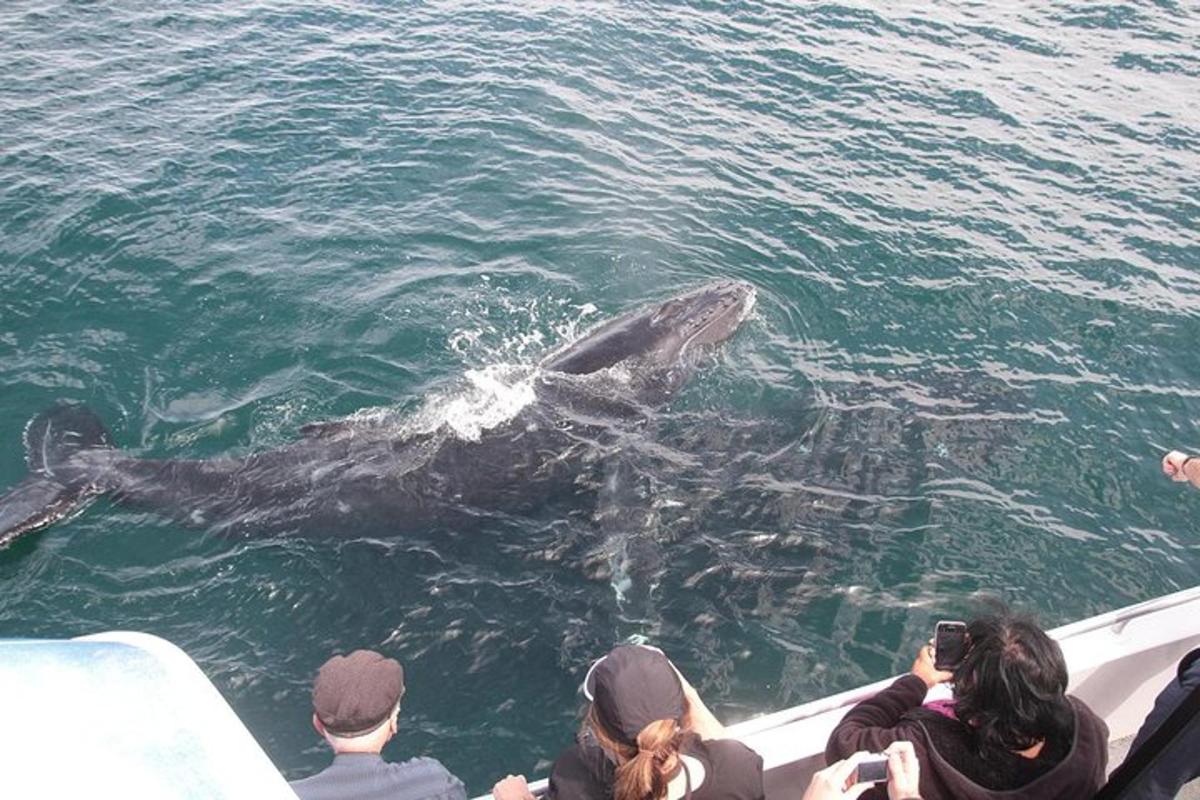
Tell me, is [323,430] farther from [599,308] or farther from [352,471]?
[599,308]

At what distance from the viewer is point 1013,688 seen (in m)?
4.39

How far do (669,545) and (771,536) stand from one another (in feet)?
4.28

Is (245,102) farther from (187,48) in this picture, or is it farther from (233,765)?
(233,765)

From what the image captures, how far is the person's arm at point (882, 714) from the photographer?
16.4 ft

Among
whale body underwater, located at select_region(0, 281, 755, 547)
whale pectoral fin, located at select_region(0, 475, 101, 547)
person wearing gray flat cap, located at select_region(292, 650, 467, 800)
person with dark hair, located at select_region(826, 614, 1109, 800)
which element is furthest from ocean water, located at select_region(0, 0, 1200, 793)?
person with dark hair, located at select_region(826, 614, 1109, 800)

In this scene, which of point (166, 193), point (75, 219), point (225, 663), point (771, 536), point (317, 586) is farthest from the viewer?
point (166, 193)

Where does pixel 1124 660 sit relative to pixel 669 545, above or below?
above

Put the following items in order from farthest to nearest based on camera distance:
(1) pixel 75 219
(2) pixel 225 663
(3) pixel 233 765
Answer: (1) pixel 75 219 < (2) pixel 225 663 < (3) pixel 233 765

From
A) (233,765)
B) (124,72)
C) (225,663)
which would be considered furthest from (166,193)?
(233,765)

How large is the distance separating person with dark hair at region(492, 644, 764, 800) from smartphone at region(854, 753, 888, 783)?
2.03 ft

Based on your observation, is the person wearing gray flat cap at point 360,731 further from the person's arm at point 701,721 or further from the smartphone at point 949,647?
the smartphone at point 949,647

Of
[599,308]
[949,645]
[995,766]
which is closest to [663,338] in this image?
[599,308]

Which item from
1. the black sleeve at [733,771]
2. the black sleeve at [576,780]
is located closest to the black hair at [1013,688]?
the black sleeve at [733,771]

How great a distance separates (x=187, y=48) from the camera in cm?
2227
